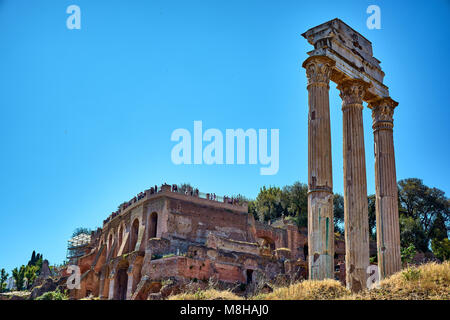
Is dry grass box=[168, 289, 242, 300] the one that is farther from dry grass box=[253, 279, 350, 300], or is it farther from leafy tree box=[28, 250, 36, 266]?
leafy tree box=[28, 250, 36, 266]

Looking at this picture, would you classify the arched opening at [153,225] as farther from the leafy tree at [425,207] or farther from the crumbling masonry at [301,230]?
the leafy tree at [425,207]

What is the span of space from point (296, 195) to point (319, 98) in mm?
41162

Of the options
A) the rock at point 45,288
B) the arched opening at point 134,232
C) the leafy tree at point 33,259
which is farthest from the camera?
the leafy tree at point 33,259

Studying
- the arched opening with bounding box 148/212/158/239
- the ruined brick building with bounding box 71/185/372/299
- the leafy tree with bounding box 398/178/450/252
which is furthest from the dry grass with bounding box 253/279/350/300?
the leafy tree with bounding box 398/178/450/252

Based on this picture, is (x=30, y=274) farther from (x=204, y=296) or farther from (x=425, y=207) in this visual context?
(x=204, y=296)

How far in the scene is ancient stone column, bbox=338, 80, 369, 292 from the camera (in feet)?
53.3

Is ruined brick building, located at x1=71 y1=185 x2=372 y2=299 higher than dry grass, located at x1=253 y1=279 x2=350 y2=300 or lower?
higher

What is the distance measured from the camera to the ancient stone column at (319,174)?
1484 cm

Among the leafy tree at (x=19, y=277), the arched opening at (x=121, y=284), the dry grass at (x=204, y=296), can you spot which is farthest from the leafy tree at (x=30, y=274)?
the dry grass at (x=204, y=296)

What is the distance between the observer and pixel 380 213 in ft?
59.4
